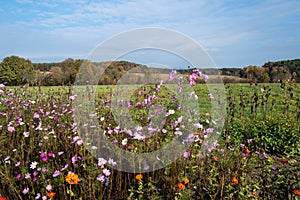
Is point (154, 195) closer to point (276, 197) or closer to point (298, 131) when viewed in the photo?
point (276, 197)

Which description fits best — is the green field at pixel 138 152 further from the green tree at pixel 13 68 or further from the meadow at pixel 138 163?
the green tree at pixel 13 68

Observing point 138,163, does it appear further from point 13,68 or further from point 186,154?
point 13,68

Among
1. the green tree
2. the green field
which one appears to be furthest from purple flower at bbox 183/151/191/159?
the green tree

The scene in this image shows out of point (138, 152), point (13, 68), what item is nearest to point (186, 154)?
point (138, 152)

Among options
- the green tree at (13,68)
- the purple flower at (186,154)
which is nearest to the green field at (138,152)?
the purple flower at (186,154)

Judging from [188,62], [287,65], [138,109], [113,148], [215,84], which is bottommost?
[113,148]

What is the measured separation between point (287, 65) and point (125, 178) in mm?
23608

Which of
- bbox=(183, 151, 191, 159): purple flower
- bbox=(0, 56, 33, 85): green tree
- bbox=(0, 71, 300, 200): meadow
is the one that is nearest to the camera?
bbox=(0, 71, 300, 200): meadow

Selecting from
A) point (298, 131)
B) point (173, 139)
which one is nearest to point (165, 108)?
point (173, 139)

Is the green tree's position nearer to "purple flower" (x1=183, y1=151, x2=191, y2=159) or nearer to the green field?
the green field

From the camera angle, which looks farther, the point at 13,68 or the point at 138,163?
the point at 13,68

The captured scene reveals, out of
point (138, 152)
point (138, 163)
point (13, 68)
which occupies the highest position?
point (13, 68)

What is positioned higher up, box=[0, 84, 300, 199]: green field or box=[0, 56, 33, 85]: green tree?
box=[0, 56, 33, 85]: green tree

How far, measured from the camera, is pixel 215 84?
10.6 feet
